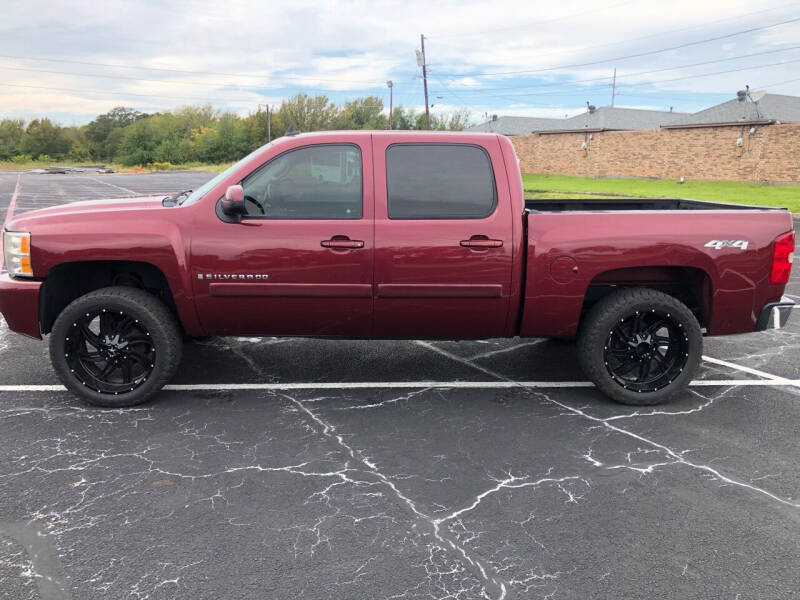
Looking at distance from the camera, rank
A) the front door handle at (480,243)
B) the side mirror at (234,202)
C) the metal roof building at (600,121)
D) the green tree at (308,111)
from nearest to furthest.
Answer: the side mirror at (234,202) < the front door handle at (480,243) < the metal roof building at (600,121) < the green tree at (308,111)

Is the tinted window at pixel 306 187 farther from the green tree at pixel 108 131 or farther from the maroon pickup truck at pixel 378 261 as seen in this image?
the green tree at pixel 108 131

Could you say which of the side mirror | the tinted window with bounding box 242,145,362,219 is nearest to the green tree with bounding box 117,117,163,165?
the tinted window with bounding box 242,145,362,219

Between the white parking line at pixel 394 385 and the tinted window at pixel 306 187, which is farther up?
the tinted window at pixel 306 187

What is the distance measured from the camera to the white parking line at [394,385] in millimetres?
5027

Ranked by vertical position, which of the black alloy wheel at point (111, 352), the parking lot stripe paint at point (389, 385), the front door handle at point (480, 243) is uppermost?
the front door handle at point (480, 243)

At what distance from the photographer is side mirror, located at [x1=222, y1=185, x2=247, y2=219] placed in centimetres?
Result: 431

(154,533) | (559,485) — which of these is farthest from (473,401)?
(154,533)

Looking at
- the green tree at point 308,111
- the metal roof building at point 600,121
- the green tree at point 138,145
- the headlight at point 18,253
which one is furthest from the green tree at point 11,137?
the headlight at point 18,253

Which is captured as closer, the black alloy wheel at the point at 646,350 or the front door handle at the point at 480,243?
the front door handle at the point at 480,243

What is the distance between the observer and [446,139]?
474 cm

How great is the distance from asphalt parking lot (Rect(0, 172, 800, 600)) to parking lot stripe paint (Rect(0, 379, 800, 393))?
23mm

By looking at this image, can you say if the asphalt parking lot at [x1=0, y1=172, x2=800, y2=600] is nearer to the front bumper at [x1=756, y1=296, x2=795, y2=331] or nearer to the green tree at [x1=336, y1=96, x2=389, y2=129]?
the front bumper at [x1=756, y1=296, x2=795, y2=331]

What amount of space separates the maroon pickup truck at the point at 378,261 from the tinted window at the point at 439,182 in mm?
11

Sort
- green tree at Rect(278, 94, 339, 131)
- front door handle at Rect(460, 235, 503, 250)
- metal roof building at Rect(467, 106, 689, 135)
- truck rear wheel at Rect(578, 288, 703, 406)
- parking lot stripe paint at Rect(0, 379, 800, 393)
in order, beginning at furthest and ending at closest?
1. green tree at Rect(278, 94, 339, 131)
2. metal roof building at Rect(467, 106, 689, 135)
3. parking lot stripe paint at Rect(0, 379, 800, 393)
4. truck rear wheel at Rect(578, 288, 703, 406)
5. front door handle at Rect(460, 235, 503, 250)
